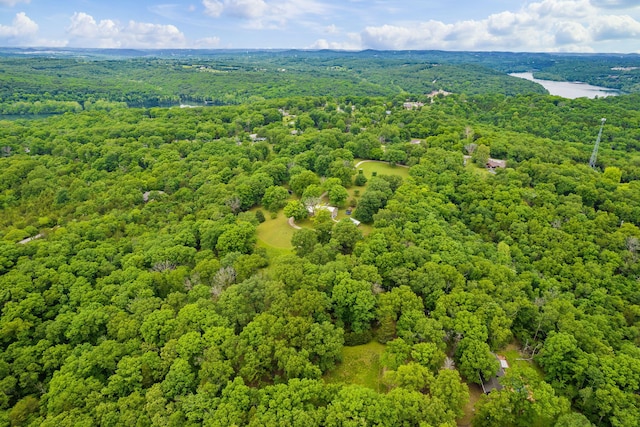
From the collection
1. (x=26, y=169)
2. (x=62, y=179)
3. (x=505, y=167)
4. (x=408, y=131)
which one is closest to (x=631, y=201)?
(x=505, y=167)

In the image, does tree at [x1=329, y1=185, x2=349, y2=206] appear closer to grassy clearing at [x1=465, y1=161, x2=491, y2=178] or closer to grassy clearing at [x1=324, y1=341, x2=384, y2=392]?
grassy clearing at [x1=465, y1=161, x2=491, y2=178]

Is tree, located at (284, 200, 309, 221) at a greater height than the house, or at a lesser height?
greater

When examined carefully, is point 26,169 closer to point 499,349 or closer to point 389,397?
point 389,397

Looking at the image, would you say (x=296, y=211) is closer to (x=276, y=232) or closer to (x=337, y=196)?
(x=276, y=232)

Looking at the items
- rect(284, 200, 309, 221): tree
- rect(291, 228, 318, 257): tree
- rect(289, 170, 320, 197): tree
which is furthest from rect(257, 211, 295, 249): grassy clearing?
rect(289, 170, 320, 197): tree

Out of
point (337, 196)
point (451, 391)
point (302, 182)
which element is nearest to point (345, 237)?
point (337, 196)

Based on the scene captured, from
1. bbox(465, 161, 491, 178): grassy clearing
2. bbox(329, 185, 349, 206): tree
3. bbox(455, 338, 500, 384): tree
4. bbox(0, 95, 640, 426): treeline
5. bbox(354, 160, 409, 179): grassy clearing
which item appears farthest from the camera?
bbox(354, 160, 409, 179): grassy clearing
